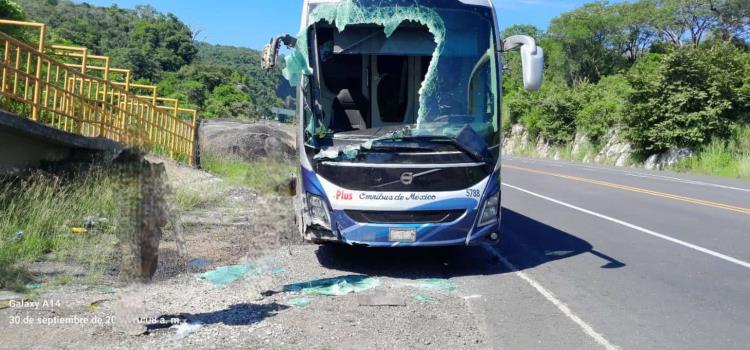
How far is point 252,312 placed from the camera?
18.3 feet

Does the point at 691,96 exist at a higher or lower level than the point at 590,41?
lower

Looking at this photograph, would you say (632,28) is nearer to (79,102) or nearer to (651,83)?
(651,83)

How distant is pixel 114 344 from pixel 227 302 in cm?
134

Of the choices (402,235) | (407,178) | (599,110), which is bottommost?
(402,235)

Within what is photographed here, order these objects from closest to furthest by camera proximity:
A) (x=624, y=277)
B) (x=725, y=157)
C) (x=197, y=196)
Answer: (x=624, y=277)
(x=197, y=196)
(x=725, y=157)

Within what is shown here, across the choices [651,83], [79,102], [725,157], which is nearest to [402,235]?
[79,102]

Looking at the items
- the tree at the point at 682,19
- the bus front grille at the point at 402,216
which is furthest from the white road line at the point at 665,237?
the tree at the point at 682,19

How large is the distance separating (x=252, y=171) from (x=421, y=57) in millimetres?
10445

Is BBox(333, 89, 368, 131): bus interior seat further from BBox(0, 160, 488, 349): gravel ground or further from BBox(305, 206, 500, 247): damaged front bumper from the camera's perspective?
BBox(0, 160, 488, 349): gravel ground

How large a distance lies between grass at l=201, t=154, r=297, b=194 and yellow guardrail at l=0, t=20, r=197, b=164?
1260 millimetres

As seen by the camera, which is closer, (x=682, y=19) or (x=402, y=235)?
(x=402, y=235)

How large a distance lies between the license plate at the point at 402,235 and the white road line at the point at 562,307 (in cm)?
134

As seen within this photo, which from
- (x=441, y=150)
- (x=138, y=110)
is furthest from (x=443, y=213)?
(x=138, y=110)

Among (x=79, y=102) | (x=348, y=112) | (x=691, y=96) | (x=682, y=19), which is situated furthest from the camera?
(x=682, y=19)
